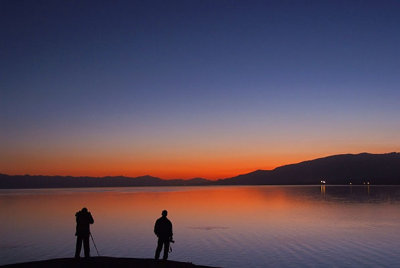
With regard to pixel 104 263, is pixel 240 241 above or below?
below

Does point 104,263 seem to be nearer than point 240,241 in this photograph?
Yes

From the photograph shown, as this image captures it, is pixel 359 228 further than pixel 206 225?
No

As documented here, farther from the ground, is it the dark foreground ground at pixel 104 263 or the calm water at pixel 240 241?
the dark foreground ground at pixel 104 263

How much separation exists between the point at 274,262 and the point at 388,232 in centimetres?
2045

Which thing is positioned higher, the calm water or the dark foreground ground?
the dark foreground ground

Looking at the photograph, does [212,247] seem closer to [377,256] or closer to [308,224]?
[377,256]

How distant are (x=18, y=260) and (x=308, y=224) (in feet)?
111

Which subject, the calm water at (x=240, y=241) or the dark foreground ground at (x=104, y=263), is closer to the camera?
the dark foreground ground at (x=104, y=263)

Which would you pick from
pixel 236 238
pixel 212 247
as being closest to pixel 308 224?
pixel 236 238

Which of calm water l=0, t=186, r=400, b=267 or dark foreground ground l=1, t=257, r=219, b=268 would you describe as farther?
calm water l=0, t=186, r=400, b=267

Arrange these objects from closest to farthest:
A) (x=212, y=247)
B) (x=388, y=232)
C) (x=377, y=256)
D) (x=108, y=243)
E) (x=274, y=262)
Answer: (x=274, y=262), (x=377, y=256), (x=212, y=247), (x=108, y=243), (x=388, y=232)

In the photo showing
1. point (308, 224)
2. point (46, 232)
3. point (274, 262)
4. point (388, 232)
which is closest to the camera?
point (274, 262)

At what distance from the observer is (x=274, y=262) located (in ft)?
93.0

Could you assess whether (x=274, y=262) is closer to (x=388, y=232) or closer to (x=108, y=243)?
(x=108, y=243)
